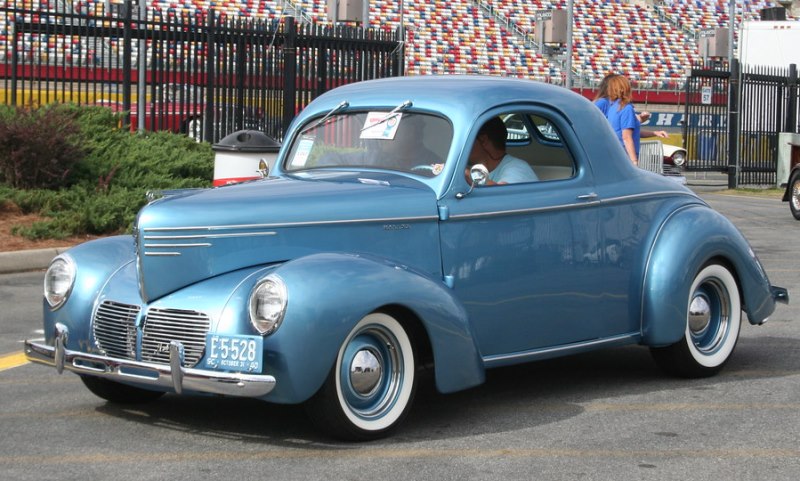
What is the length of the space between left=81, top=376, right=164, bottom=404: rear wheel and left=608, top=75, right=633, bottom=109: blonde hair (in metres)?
5.91

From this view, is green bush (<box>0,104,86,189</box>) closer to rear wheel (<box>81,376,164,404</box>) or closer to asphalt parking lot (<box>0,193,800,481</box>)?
asphalt parking lot (<box>0,193,800,481</box>)

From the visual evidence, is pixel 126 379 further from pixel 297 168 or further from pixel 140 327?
pixel 297 168

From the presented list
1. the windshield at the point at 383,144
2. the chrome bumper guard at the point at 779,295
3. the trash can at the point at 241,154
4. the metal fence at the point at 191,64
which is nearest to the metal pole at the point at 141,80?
the metal fence at the point at 191,64

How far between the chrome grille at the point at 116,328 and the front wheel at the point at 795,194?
1631 centimetres

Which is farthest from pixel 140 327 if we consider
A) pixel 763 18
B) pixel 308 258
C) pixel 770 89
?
pixel 763 18

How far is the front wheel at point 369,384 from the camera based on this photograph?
565 centimetres

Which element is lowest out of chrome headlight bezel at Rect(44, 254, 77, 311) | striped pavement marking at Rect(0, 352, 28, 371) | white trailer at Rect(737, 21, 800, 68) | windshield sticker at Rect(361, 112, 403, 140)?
striped pavement marking at Rect(0, 352, 28, 371)

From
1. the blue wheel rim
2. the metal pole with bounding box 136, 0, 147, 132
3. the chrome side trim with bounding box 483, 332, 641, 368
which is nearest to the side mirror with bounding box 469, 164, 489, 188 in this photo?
the chrome side trim with bounding box 483, 332, 641, 368

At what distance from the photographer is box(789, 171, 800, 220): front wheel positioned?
2047 cm

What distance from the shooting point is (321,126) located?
720cm

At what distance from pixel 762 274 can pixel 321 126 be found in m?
2.82

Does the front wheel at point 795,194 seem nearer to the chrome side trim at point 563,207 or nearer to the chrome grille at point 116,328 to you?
the chrome side trim at point 563,207

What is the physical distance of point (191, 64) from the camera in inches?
765

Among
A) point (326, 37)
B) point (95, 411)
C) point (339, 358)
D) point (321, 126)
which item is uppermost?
point (326, 37)
